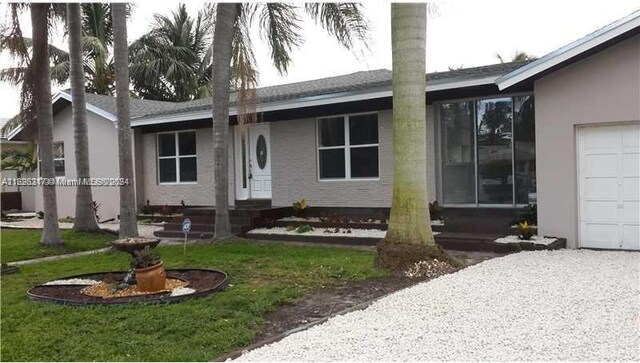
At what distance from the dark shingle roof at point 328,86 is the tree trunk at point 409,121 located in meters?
3.36

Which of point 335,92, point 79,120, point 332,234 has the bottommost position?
point 332,234

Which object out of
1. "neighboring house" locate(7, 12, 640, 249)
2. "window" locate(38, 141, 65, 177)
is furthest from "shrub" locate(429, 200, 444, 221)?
"window" locate(38, 141, 65, 177)

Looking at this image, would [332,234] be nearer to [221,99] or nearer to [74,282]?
[221,99]

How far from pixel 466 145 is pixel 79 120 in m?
9.37

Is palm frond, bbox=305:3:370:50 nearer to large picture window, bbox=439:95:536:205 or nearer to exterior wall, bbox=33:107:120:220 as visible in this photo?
large picture window, bbox=439:95:536:205

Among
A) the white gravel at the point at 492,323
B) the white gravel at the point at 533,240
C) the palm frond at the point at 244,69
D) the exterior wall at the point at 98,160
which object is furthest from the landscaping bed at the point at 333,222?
the exterior wall at the point at 98,160

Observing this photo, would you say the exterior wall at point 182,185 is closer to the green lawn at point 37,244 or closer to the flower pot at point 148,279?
the green lawn at point 37,244

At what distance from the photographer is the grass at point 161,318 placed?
482 cm

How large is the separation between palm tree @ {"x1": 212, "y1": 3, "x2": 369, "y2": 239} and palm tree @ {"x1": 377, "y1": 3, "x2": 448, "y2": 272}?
438 cm

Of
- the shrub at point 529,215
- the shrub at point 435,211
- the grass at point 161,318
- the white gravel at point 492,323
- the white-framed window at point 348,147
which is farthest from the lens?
the white-framed window at point 348,147

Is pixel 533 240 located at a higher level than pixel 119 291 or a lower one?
higher

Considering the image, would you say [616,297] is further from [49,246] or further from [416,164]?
[49,246]

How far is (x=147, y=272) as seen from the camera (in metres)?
6.84

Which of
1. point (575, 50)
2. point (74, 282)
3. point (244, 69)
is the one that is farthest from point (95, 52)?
point (575, 50)
